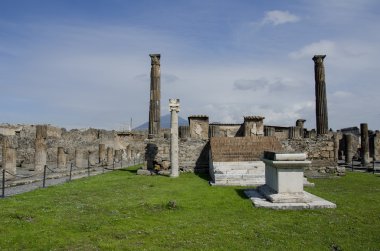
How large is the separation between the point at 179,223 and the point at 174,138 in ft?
34.4

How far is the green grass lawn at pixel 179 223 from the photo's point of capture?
6.03m

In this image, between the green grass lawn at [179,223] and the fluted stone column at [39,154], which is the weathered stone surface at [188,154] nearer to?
the fluted stone column at [39,154]

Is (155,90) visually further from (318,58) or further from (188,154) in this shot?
(318,58)

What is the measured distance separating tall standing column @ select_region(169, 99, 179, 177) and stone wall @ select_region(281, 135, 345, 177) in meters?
5.66

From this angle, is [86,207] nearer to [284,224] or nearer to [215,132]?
[284,224]

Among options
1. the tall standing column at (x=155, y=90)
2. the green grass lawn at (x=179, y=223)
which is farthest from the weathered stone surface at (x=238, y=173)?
the tall standing column at (x=155, y=90)

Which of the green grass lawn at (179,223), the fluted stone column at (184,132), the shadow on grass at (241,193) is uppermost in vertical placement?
the fluted stone column at (184,132)

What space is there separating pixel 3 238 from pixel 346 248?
5897 millimetres

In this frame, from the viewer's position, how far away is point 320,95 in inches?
861

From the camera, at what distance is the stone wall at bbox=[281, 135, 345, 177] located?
17.8 metres

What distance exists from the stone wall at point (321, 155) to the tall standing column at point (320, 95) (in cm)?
356

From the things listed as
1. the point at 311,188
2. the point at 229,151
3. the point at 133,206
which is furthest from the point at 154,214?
the point at 229,151

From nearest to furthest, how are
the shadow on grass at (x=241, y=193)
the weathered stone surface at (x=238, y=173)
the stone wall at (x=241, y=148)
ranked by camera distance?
the shadow on grass at (x=241, y=193), the weathered stone surface at (x=238, y=173), the stone wall at (x=241, y=148)

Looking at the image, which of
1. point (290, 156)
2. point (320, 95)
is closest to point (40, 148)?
point (290, 156)
